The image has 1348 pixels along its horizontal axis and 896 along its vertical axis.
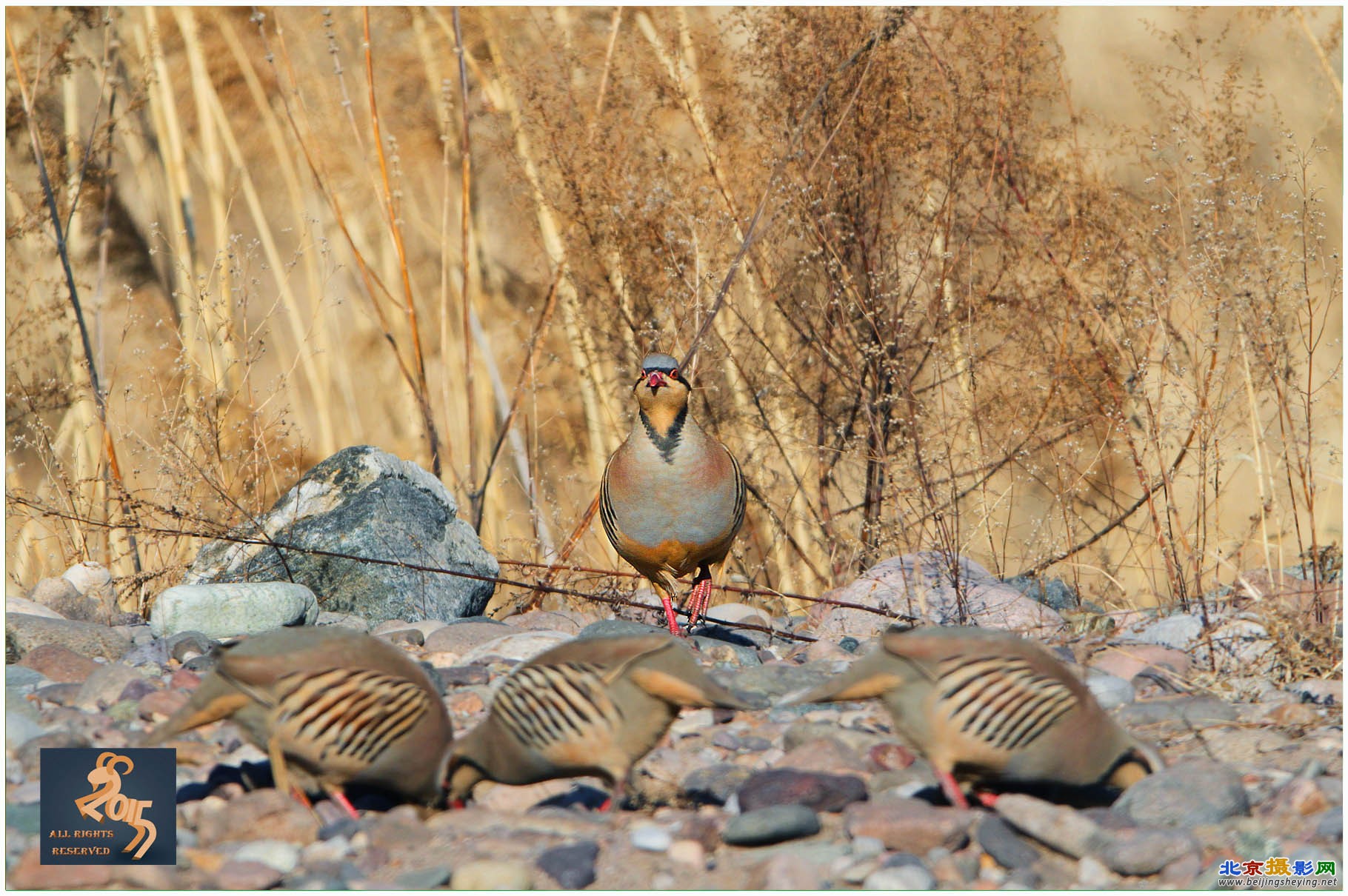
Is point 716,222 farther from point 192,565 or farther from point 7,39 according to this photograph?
point 7,39

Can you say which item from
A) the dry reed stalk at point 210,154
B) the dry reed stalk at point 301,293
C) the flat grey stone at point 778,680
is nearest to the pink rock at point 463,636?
the flat grey stone at point 778,680

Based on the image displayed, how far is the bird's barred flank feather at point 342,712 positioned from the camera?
2680 millimetres

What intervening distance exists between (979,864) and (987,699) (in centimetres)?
34

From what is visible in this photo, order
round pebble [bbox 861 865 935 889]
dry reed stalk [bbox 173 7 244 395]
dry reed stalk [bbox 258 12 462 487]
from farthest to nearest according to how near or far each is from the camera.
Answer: dry reed stalk [bbox 173 7 244 395]
dry reed stalk [bbox 258 12 462 487]
round pebble [bbox 861 865 935 889]

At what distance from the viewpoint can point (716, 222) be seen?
6707 millimetres

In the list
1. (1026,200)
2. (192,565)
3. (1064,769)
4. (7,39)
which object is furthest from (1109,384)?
(7,39)

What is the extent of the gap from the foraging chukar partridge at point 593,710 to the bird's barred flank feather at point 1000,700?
0.45m

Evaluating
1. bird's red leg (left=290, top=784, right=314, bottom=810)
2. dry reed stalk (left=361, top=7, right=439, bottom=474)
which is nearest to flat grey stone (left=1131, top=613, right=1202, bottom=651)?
bird's red leg (left=290, top=784, right=314, bottom=810)

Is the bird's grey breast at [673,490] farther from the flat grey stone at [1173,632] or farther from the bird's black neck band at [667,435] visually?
the flat grey stone at [1173,632]

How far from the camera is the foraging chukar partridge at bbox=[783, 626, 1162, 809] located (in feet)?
8.60

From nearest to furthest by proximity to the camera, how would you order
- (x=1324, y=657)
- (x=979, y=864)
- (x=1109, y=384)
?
(x=979, y=864) < (x=1324, y=657) < (x=1109, y=384)

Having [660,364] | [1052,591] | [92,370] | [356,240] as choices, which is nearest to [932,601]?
[1052,591]

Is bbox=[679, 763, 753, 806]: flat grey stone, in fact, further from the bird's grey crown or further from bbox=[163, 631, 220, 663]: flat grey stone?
bbox=[163, 631, 220, 663]: flat grey stone

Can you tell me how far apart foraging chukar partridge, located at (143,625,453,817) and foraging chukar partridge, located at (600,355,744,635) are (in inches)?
75.3
